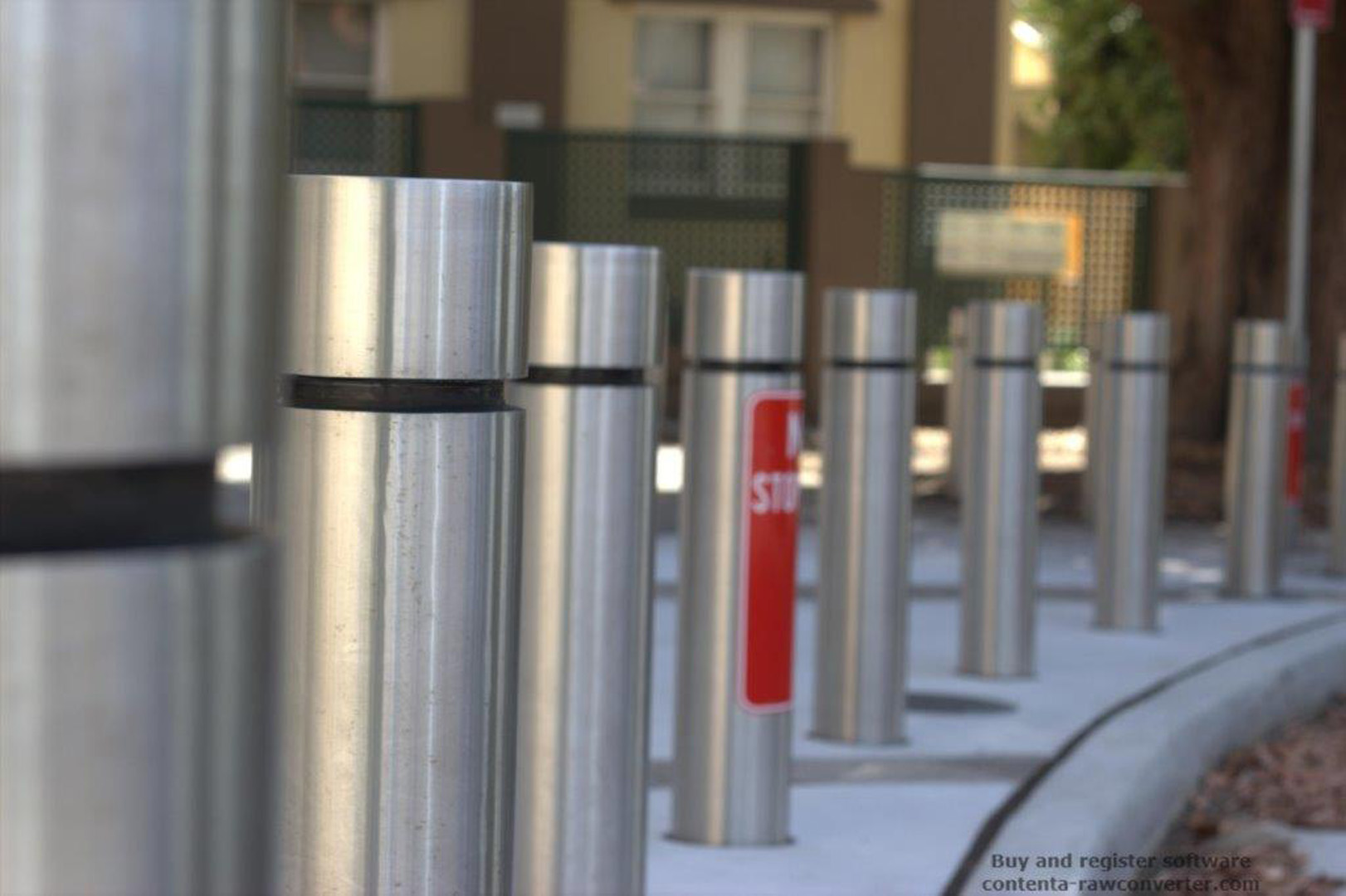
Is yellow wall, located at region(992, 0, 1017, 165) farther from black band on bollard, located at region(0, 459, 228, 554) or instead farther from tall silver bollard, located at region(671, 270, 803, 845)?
black band on bollard, located at region(0, 459, 228, 554)

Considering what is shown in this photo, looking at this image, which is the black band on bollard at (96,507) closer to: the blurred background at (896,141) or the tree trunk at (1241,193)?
the blurred background at (896,141)

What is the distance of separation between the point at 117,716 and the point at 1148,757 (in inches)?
199

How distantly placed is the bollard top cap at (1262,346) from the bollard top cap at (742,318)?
17.8 ft

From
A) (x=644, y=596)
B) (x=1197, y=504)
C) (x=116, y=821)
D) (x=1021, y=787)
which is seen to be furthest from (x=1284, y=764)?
(x=1197, y=504)

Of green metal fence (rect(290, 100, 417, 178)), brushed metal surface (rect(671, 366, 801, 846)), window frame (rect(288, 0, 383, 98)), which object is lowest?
brushed metal surface (rect(671, 366, 801, 846))

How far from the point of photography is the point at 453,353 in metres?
2.45

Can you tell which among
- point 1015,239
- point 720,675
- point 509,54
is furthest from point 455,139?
point 720,675

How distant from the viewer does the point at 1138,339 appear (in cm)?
894

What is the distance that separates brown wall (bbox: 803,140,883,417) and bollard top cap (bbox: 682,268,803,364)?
51.7 feet

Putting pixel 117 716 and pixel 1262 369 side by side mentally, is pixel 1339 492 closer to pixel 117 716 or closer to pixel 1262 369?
pixel 1262 369

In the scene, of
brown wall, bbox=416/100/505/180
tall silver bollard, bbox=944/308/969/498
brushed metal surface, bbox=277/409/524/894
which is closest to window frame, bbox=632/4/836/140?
brown wall, bbox=416/100/505/180

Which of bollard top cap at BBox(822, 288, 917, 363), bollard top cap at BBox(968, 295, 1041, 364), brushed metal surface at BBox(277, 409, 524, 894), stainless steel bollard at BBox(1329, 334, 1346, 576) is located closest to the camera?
brushed metal surface at BBox(277, 409, 524, 894)

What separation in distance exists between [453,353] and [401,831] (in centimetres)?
54

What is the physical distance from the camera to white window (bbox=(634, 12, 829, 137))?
26.3m
